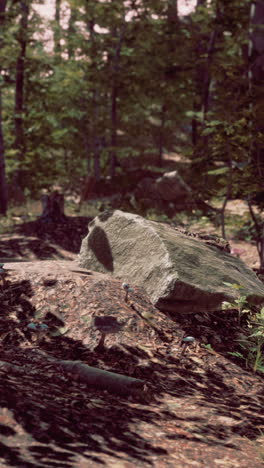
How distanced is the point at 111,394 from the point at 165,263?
209cm

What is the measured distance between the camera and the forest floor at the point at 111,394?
Answer: 9.07 feet

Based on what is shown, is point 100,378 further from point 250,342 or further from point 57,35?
point 57,35

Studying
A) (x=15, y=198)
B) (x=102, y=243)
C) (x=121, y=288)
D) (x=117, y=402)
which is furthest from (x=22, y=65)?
(x=117, y=402)

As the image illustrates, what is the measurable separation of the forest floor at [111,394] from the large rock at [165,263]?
26cm

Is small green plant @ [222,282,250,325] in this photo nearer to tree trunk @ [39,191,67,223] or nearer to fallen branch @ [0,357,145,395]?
fallen branch @ [0,357,145,395]

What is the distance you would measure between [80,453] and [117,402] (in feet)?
3.27

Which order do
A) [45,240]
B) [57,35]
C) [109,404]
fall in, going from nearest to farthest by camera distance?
[109,404] < [45,240] < [57,35]

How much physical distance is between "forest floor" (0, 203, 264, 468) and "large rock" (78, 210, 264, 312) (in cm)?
A: 26

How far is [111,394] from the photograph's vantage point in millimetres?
3760

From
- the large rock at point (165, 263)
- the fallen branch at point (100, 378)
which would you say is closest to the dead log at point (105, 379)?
the fallen branch at point (100, 378)

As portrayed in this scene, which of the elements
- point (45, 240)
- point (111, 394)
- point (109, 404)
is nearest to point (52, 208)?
point (45, 240)

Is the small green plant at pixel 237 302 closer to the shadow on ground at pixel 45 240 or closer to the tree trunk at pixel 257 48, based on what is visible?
the tree trunk at pixel 257 48

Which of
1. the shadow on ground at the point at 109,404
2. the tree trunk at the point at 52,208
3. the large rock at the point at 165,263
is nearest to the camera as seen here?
the shadow on ground at the point at 109,404

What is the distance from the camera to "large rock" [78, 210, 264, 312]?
5414 millimetres
